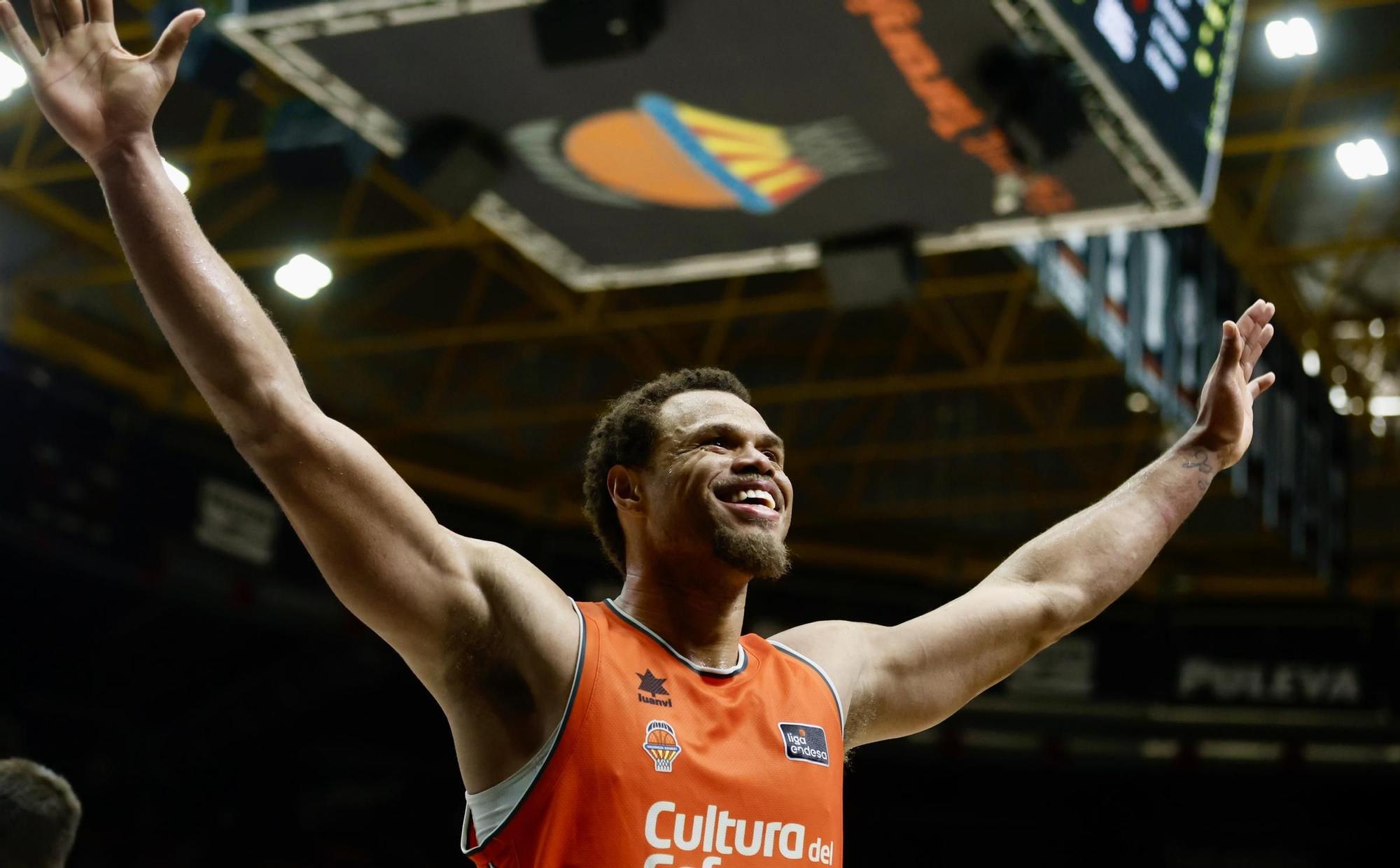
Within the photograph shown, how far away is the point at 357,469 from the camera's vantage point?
8.01 ft

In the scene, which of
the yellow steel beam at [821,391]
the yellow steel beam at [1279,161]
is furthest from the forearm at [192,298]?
the yellow steel beam at [821,391]

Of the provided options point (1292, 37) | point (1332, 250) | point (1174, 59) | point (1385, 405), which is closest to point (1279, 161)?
point (1332, 250)

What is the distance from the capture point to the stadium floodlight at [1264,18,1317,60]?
355 inches

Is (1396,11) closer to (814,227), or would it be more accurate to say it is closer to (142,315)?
(814,227)

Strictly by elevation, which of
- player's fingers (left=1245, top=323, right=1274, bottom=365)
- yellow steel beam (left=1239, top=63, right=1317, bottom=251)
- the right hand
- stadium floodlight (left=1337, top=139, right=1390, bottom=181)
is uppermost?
yellow steel beam (left=1239, top=63, right=1317, bottom=251)

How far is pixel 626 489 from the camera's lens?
3314 millimetres

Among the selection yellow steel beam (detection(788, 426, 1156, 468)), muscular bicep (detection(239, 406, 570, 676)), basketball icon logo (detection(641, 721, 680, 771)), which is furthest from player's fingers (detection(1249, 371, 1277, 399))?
yellow steel beam (detection(788, 426, 1156, 468))

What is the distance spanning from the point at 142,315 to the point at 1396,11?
1161cm

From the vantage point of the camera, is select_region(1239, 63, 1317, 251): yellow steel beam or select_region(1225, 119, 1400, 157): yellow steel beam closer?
select_region(1239, 63, 1317, 251): yellow steel beam

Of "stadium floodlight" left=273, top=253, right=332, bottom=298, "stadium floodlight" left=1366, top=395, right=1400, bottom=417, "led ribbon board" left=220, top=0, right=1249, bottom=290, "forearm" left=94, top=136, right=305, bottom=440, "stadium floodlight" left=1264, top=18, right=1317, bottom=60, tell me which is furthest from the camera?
"stadium floodlight" left=1366, top=395, right=1400, bottom=417

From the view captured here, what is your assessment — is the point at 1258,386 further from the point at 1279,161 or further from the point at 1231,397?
the point at 1279,161

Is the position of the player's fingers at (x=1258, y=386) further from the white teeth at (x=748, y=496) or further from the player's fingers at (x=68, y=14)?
the player's fingers at (x=68, y=14)

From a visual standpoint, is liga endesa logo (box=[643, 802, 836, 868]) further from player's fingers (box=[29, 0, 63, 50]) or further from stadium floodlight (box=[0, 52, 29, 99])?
stadium floodlight (box=[0, 52, 29, 99])

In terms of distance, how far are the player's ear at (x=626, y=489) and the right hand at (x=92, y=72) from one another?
4.04ft
